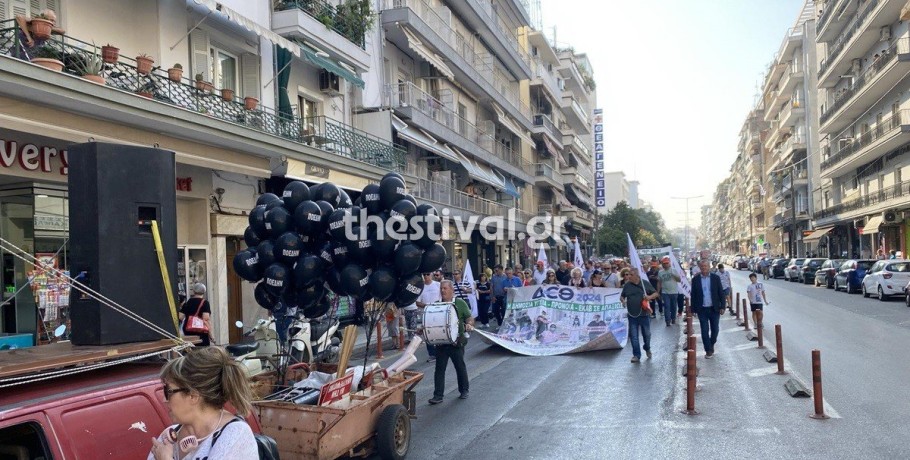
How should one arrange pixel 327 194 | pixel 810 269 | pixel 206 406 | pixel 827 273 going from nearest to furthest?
1. pixel 206 406
2. pixel 327 194
3. pixel 827 273
4. pixel 810 269

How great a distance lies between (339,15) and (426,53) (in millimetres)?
5670

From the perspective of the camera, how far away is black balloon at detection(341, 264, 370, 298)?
24.4 feet

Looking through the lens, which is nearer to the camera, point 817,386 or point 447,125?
point 817,386

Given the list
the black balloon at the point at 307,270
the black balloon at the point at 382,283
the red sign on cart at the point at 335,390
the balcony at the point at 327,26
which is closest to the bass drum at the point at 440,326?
the black balloon at the point at 382,283

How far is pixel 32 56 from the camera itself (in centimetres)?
976

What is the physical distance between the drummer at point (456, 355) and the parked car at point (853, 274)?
24622 millimetres

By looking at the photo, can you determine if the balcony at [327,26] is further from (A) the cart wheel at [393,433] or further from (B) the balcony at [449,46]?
(A) the cart wheel at [393,433]

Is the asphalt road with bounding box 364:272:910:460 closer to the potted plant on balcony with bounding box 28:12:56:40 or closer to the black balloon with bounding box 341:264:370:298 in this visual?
the black balloon with bounding box 341:264:370:298

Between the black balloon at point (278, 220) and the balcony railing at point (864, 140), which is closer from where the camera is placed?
the black balloon at point (278, 220)

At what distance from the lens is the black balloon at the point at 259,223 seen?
26.2 ft

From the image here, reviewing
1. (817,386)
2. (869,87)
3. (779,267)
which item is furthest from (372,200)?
(779,267)

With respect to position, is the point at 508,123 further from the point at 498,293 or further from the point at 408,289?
the point at 408,289

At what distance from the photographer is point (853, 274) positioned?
2761cm

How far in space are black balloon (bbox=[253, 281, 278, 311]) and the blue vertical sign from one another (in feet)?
201
